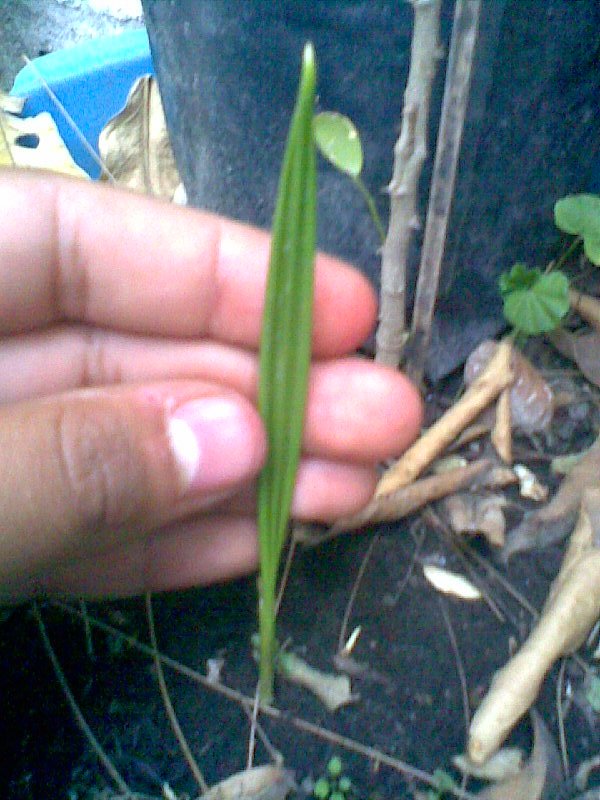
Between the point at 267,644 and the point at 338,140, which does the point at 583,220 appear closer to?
the point at 338,140

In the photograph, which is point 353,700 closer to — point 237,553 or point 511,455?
point 237,553

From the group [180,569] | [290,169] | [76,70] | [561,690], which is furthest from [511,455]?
[76,70]

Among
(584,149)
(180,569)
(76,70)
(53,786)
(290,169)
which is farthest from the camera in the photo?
(76,70)

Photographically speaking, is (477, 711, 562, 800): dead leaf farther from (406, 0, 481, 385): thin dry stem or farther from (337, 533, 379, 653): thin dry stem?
(406, 0, 481, 385): thin dry stem

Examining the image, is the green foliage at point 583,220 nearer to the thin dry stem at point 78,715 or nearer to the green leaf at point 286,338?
the green leaf at point 286,338

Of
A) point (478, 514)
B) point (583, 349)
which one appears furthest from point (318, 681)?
point (583, 349)

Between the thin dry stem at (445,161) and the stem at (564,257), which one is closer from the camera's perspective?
the thin dry stem at (445,161)

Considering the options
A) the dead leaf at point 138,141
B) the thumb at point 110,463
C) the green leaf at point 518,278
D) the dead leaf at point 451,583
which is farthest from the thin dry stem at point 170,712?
the dead leaf at point 138,141
